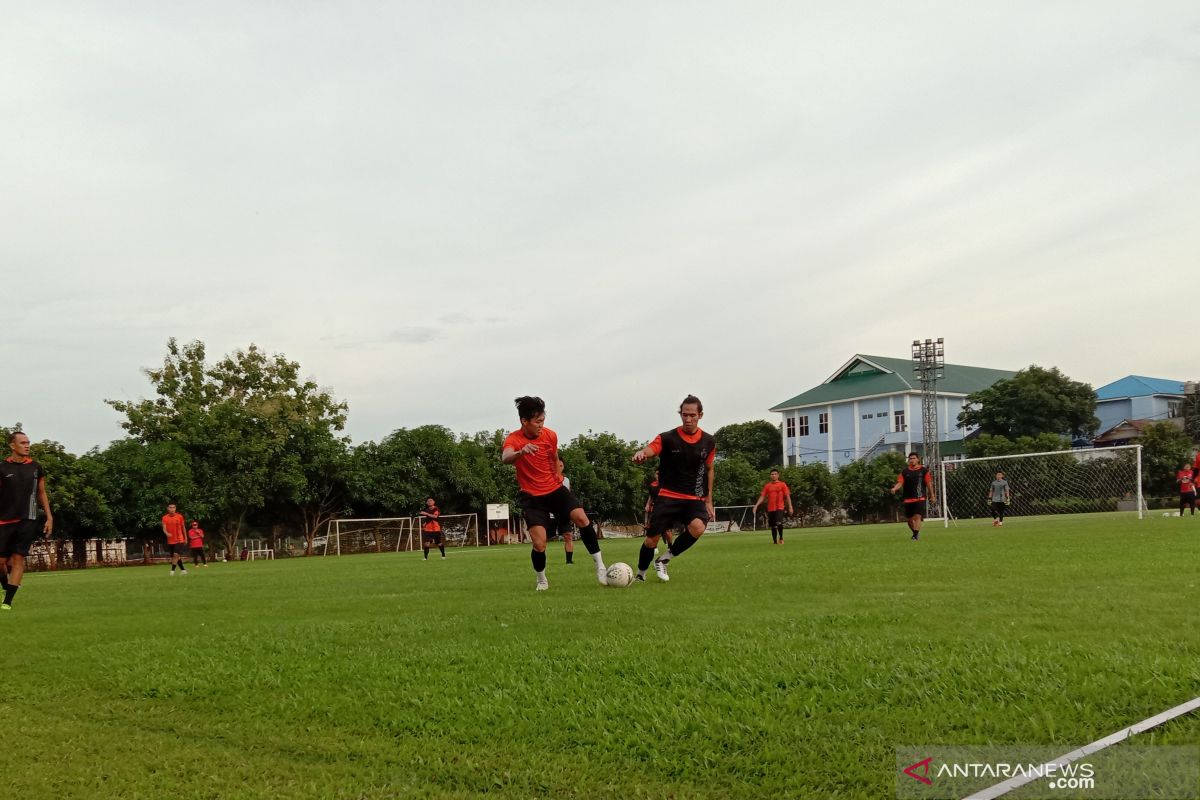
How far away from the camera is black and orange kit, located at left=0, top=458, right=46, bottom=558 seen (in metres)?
12.4

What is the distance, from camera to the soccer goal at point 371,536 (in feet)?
164

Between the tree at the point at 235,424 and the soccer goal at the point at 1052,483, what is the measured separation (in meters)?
31.2

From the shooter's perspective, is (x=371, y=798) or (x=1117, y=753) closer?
(x=1117, y=753)

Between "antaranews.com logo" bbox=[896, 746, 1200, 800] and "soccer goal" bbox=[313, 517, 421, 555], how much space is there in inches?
1895

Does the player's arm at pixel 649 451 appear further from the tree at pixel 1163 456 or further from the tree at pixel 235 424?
the tree at pixel 1163 456

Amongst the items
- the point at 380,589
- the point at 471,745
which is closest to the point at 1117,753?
the point at 471,745

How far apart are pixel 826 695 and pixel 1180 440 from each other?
220 ft

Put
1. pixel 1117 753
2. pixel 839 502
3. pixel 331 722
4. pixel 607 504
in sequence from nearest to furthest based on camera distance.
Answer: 1. pixel 1117 753
2. pixel 331 722
3. pixel 607 504
4. pixel 839 502

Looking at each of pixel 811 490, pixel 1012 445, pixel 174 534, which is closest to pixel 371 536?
pixel 174 534

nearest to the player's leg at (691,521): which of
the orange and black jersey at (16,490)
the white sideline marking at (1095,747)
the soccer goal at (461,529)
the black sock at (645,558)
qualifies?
the black sock at (645,558)

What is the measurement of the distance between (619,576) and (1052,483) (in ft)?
123

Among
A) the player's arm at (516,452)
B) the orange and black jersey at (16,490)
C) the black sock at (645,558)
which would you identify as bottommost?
the black sock at (645,558)

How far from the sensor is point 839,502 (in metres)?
66.9

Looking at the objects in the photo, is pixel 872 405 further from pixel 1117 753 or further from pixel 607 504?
pixel 1117 753
